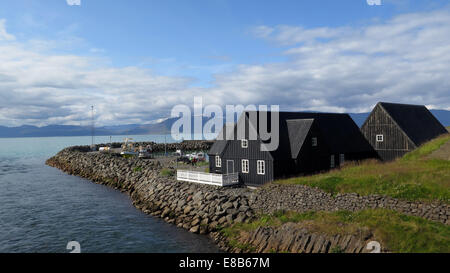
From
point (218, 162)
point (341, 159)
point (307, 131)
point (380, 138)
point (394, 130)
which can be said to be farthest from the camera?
point (380, 138)

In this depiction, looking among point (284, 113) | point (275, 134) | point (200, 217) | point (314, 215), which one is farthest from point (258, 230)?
point (284, 113)

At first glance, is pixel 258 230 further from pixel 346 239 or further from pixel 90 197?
pixel 90 197

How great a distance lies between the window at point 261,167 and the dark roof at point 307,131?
1489 mm

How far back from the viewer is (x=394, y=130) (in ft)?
146

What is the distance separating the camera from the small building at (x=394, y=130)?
144 feet

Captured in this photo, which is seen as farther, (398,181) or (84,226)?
Answer: (84,226)

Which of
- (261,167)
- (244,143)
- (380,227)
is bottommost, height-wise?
(380,227)

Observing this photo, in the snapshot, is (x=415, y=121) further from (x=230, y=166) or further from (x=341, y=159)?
(x=230, y=166)

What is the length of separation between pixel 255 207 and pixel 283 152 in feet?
27.0

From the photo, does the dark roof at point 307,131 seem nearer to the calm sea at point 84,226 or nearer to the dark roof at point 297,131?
the dark roof at point 297,131

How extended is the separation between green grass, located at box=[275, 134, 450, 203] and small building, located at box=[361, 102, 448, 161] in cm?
1368

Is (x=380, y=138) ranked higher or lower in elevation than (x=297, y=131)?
lower

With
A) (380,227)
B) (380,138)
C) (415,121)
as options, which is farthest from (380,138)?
(380,227)

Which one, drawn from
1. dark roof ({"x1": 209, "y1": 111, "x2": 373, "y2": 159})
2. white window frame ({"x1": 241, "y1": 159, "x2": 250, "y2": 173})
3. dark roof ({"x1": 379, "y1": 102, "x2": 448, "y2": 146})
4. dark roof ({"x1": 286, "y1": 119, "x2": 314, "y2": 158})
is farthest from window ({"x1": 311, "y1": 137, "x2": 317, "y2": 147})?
dark roof ({"x1": 379, "y1": 102, "x2": 448, "y2": 146})
